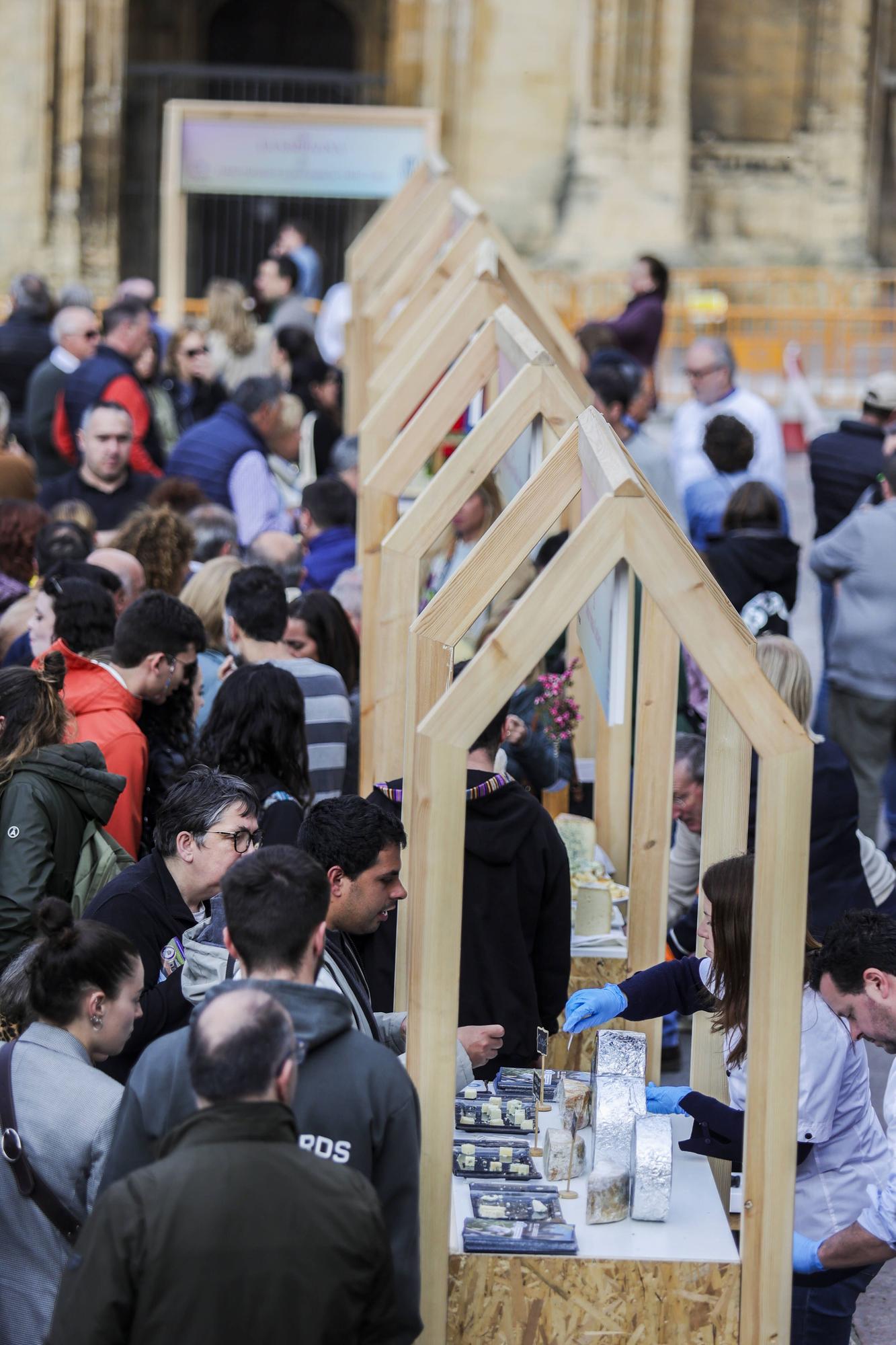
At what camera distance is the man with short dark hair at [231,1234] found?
2709mm

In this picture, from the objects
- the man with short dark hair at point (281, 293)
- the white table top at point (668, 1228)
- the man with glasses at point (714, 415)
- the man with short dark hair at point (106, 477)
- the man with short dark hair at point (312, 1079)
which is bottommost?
the white table top at point (668, 1228)

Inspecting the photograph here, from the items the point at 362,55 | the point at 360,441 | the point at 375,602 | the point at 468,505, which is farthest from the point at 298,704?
the point at 362,55

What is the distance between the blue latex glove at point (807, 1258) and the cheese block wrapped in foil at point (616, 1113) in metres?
0.40

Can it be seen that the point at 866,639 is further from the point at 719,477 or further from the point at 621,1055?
the point at 621,1055

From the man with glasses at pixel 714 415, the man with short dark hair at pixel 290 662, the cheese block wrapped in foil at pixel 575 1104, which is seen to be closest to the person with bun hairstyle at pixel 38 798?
the man with short dark hair at pixel 290 662

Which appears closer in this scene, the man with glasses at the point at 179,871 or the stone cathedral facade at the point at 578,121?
the man with glasses at the point at 179,871

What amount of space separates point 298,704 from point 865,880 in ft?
6.32

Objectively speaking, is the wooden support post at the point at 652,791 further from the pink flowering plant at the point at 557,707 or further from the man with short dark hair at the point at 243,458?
the man with short dark hair at the point at 243,458

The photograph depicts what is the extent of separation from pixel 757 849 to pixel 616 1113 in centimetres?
71

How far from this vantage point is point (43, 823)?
4391 mm

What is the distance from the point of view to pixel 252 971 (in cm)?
319

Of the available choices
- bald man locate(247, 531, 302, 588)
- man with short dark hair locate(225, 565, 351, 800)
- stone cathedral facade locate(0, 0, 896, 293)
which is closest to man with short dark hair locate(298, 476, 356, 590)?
bald man locate(247, 531, 302, 588)

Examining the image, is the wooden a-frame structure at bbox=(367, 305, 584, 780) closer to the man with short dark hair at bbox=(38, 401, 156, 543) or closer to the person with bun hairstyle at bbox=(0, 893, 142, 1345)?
the person with bun hairstyle at bbox=(0, 893, 142, 1345)

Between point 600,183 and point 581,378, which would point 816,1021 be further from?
point 600,183
